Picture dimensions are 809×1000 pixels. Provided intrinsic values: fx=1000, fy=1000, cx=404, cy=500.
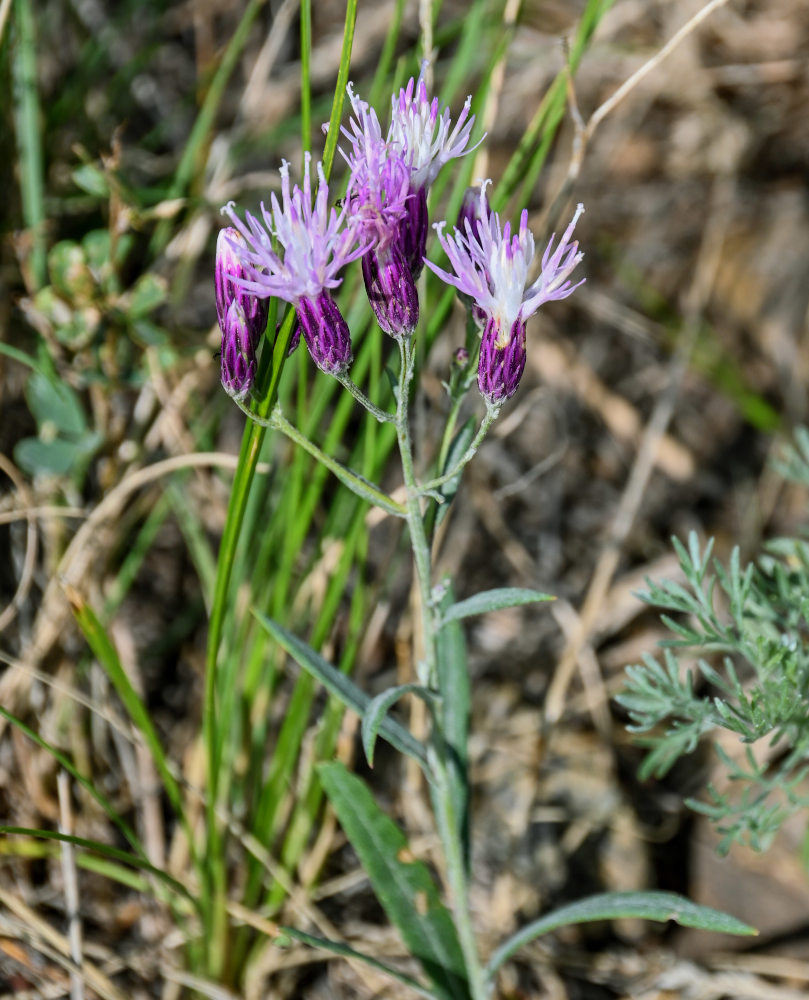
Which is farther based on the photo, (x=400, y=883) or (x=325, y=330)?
(x=400, y=883)

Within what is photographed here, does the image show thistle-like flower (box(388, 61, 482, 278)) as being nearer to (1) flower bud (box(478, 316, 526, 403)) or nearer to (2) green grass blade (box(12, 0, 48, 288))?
(1) flower bud (box(478, 316, 526, 403))

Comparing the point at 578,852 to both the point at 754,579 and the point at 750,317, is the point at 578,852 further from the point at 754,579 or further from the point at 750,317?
the point at 750,317

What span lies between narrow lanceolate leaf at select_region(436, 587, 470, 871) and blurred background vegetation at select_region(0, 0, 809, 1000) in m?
0.23

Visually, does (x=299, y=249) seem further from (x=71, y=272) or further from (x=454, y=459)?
(x=71, y=272)

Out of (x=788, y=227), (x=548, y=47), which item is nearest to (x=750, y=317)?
(x=788, y=227)

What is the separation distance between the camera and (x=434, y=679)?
1.50 metres

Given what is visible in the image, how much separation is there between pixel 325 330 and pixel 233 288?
0.42 ft

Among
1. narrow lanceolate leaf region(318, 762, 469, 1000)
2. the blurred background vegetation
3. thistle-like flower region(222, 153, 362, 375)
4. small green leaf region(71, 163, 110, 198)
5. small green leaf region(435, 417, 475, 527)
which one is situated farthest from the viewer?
small green leaf region(71, 163, 110, 198)

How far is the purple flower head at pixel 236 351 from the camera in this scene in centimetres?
125

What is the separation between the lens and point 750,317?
3.34m

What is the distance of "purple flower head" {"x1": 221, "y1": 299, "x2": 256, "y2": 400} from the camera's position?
1.25 metres

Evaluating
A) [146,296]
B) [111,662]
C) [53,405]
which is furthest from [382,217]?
[53,405]

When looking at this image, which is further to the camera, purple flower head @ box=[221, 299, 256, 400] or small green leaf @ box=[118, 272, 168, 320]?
small green leaf @ box=[118, 272, 168, 320]

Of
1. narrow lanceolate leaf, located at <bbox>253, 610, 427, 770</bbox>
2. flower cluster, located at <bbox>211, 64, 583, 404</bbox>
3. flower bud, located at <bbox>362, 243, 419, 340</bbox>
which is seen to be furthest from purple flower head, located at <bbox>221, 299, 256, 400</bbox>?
narrow lanceolate leaf, located at <bbox>253, 610, 427, 770</bbox>
